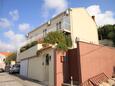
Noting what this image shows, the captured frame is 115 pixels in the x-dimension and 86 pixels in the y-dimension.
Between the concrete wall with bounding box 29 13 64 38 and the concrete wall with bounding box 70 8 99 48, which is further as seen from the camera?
the concrete wall with bounding box 29 13 64 38

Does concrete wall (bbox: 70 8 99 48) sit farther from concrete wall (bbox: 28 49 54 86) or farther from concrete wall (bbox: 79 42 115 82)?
concrete wall (bbox: 79 42 115 82)

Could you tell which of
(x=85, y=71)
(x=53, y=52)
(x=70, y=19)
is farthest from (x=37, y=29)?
(x=85, y=71)

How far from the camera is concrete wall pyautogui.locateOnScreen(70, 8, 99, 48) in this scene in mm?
25281

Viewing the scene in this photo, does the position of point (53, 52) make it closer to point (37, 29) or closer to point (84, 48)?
point (84, 48)

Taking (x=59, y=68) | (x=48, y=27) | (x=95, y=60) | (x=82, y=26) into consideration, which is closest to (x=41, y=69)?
(x=59, y=68)

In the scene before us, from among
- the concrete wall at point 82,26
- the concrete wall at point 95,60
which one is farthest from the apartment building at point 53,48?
the concrete wall at point 95,60

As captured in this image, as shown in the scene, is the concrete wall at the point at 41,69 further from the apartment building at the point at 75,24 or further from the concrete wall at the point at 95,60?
the apartment building at the point at 75,24

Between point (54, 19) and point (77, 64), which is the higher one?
point (54, 19)

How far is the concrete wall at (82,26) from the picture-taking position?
25.3 meters

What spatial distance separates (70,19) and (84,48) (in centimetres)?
1081

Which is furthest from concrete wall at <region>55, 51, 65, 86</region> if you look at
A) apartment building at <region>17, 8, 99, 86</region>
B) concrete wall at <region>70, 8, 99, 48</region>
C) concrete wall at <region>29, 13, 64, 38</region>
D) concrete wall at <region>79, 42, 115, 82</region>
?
concrete wall at <region>29, 13, 64, 38</region>

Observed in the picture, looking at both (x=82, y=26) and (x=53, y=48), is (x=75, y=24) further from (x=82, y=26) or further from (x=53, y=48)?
(x=53, y=48)

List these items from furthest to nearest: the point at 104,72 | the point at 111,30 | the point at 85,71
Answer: the point at 111,30
the point at 104,72
the point at 85,71

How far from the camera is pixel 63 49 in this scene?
1620cm
